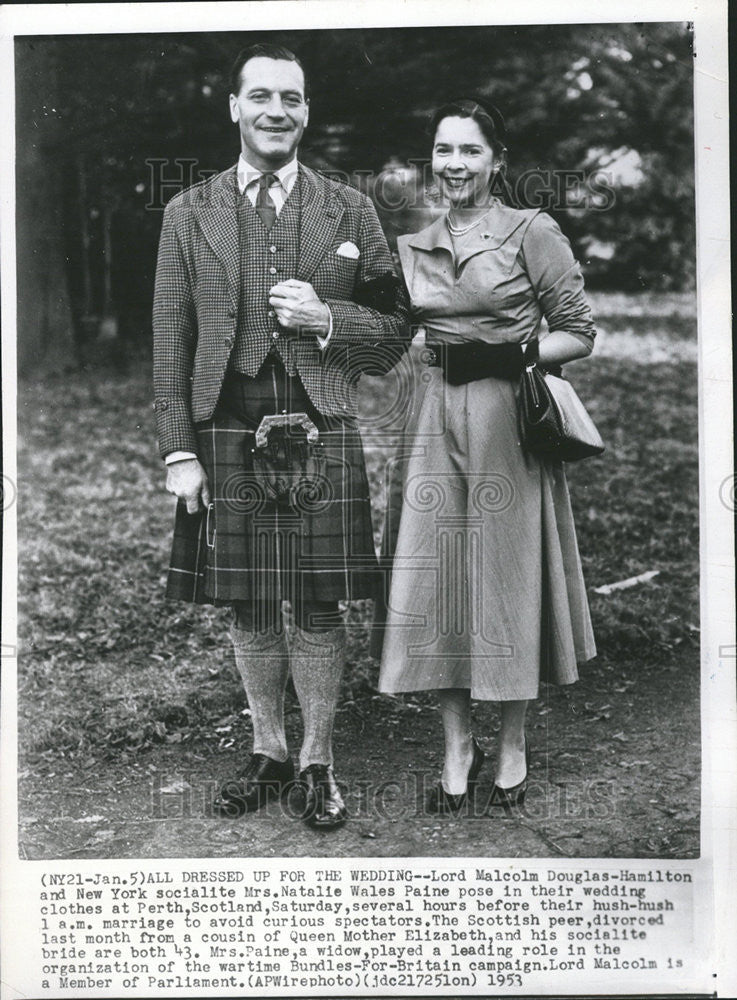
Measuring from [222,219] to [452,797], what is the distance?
84.8 inches

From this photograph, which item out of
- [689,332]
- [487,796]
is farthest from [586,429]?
[487,796]

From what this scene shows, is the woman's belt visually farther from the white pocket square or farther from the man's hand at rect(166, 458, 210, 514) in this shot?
the man's hand at rect(166, 458, 210, 514)

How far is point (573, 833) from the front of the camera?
4082 mm

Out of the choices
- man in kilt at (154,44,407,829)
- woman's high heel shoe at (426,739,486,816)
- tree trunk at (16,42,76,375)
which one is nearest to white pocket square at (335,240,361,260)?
man in kilt at (154,44,407,829)

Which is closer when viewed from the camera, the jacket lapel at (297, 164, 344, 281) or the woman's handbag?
the woman's handbag

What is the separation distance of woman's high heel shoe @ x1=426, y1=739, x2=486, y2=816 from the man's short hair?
2408 mm

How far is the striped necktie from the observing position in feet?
13.2

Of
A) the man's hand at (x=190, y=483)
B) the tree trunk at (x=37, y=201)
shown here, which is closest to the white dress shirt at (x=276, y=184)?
the tree trunk at (x=37, y=201)

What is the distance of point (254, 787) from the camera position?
417 cm

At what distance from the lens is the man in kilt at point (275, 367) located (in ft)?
13.1

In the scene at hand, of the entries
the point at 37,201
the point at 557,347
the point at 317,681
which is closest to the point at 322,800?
the point at 317,681

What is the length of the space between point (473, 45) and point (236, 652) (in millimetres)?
2267

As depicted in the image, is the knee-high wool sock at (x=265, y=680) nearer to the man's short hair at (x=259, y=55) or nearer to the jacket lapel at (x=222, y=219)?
the jacket lapel at (x=222, y=219)

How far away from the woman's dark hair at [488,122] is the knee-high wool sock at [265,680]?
173cm
